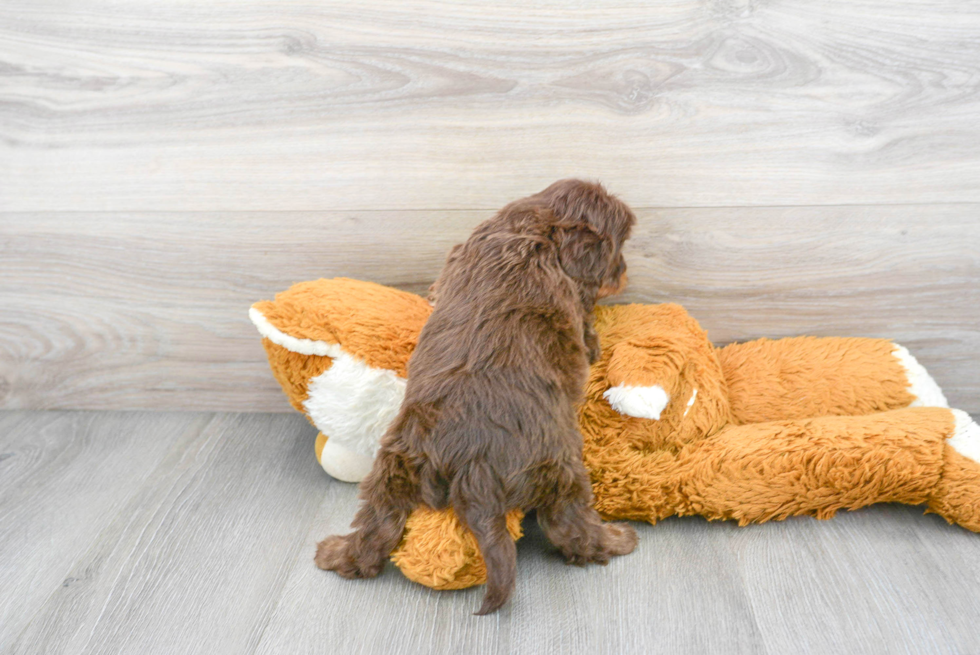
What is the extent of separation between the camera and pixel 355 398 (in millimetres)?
1081

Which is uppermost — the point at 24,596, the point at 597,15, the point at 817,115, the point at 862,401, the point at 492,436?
the point at 597,15

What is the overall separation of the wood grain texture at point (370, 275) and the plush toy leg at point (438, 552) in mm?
495

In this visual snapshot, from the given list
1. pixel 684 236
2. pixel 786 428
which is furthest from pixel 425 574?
pixel 684 236

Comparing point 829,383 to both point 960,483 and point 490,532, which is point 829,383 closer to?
point 960,483

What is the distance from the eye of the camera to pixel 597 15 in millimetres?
1120

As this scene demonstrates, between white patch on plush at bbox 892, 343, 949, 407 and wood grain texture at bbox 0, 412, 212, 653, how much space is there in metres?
1.25

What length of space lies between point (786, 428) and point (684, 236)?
0.36 m

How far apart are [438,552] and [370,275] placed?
56 centimetres

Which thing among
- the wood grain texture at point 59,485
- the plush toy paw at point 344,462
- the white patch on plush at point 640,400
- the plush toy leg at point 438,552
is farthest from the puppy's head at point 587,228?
the wood grain texture at point 59,485

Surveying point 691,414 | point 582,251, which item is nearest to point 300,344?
point 582,251

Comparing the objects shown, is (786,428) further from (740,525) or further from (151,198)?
(151,198)

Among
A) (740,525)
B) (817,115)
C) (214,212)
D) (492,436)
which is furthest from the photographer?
(214,212)

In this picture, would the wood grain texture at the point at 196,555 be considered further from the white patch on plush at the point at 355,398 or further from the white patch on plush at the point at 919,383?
the white patch on plush at the point at 919,383

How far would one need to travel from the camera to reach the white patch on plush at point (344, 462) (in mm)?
1171
